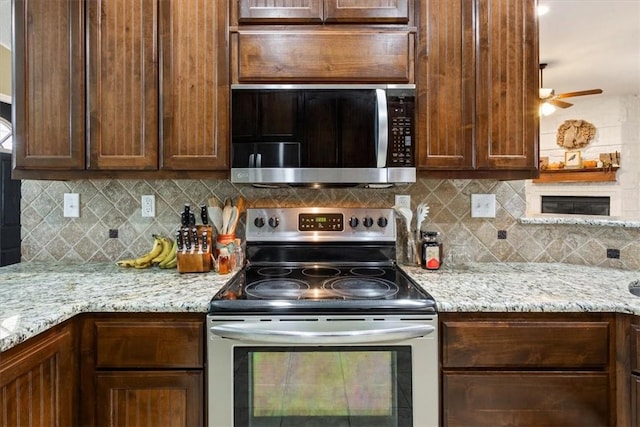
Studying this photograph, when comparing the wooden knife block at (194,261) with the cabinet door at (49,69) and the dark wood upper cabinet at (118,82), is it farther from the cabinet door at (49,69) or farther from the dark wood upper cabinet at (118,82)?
the cabinet door at (49,69)

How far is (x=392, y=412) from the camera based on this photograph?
1240 mm

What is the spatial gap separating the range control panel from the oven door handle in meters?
0.65

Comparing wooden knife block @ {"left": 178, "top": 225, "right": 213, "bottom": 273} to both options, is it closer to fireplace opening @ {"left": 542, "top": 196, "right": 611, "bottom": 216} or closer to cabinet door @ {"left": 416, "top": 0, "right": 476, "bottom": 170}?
cabinet door @ {"left": 416, "top": 0, "right": 476, "bottom": 170}

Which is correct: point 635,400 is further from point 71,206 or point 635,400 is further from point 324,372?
point 71,206

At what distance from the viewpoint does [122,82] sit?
1.57m

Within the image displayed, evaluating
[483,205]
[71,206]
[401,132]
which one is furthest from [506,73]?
[71,206]

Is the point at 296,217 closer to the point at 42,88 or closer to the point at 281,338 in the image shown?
the point at 281,338

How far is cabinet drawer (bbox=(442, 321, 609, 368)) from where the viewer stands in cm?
123

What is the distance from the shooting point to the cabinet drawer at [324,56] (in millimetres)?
1551

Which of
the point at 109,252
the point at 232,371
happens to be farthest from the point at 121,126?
the point at 232,371

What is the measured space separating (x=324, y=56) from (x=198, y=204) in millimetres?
963

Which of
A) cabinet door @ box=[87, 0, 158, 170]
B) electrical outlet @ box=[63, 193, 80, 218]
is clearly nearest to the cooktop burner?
cabinet door @ box=[87, 0, 158, 170]

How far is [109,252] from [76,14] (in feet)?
3.65

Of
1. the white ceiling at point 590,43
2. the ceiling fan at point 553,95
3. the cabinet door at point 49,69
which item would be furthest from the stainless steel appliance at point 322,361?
the ceiling fan at point 553,95
